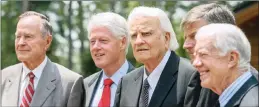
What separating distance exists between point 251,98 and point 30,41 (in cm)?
211

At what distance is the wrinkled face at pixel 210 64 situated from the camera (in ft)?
9.48

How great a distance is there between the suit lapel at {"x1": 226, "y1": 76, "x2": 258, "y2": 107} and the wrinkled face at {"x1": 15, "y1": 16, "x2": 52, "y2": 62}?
6.36 feet

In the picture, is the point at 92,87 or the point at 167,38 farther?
the point at 92,87

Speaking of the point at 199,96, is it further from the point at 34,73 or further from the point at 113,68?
the point at 34,73

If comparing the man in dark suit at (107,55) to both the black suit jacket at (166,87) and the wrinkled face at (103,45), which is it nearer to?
the wrinkled face at (103,45)

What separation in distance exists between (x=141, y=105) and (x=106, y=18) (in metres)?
Answer: 0.79

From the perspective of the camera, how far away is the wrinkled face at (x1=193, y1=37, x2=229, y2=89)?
2.89 m

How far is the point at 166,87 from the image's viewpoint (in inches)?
140

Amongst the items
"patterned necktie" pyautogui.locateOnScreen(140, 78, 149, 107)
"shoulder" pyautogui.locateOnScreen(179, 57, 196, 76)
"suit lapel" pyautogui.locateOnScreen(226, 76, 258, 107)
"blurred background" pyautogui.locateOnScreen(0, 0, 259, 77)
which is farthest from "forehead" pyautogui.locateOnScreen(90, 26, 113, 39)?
"blurred background" pyautogui.locateOnScreen(0, 0, 259, 77)

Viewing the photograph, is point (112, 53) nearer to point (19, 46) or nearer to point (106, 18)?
point (106, 18)

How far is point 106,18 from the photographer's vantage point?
4.00m

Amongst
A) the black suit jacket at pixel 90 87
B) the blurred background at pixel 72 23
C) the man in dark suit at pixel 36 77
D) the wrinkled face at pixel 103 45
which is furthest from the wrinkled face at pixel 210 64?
the blurred background at pixel 72 23

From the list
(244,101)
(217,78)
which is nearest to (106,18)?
(217,78)

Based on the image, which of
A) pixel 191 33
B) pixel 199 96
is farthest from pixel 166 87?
pixel 191 33
